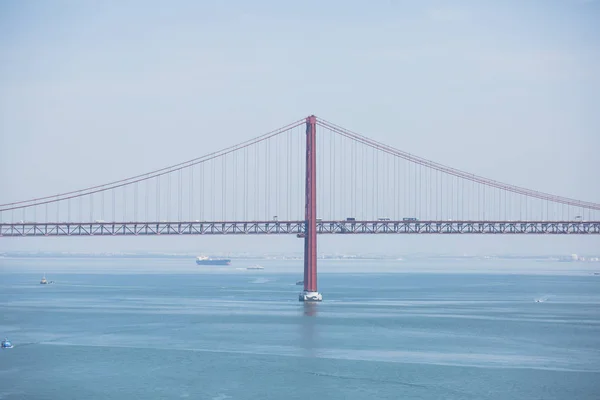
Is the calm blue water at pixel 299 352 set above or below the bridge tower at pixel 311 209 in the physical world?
below

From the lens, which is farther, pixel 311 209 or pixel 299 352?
pixel 311 209

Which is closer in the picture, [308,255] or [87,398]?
[87,398]

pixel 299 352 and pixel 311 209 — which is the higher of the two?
pixel 311 209

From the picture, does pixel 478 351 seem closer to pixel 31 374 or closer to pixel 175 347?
pixel 175 347

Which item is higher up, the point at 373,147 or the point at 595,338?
the point at 373,147

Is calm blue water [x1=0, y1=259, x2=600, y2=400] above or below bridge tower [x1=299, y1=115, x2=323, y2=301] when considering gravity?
below

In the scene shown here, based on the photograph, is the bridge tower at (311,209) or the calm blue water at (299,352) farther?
the bridge tower at (311,209)

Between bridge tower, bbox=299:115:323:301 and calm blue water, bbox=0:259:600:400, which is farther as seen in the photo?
bridge tower, bbox=299:115:323:301

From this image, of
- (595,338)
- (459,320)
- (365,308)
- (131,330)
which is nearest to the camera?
(595,338)

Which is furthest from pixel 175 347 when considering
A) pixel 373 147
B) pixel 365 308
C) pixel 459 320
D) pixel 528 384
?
pixel 373 147

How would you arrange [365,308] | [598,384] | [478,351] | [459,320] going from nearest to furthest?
[598,384]
[478,351]
[459,320]
[365,308]

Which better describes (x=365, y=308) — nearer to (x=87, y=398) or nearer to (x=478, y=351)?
(x=478, y=351)
